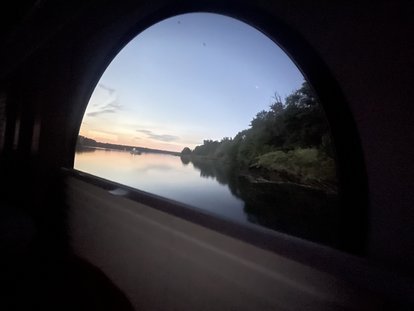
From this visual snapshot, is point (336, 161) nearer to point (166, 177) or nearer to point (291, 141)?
point (291, 141)

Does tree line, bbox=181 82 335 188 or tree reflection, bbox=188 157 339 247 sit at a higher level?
tree line, bbox=181 82 335 188

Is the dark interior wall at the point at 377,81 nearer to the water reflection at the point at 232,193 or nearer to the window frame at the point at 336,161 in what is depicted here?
the window frame at the point at 336,161

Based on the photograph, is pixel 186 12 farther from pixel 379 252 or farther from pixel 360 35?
pixel 379 252

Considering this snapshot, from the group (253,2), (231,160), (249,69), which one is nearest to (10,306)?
(231,160)

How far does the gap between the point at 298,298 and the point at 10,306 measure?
74.6 inches

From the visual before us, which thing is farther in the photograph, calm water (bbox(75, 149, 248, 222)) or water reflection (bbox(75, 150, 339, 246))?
calm water (bbox(75, 149, 248, 222))

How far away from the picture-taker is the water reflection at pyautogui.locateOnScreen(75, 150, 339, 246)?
1310 mm

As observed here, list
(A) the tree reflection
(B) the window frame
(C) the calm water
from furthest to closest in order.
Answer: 1. (C) the calm water
2. (A) the tree reflection
3. (B) the window frame

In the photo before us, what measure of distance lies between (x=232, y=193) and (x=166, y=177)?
70 centimetres

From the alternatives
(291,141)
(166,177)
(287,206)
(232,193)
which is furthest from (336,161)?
(166,177)

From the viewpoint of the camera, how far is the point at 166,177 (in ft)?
6.68

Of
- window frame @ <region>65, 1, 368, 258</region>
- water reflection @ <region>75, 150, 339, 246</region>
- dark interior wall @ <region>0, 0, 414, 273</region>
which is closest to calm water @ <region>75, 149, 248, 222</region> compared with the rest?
water reflection @ <region>75, 150, 339, 246</region>

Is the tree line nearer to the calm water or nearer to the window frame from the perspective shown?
the window frame

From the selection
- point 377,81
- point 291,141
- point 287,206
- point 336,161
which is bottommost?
point 287,206
